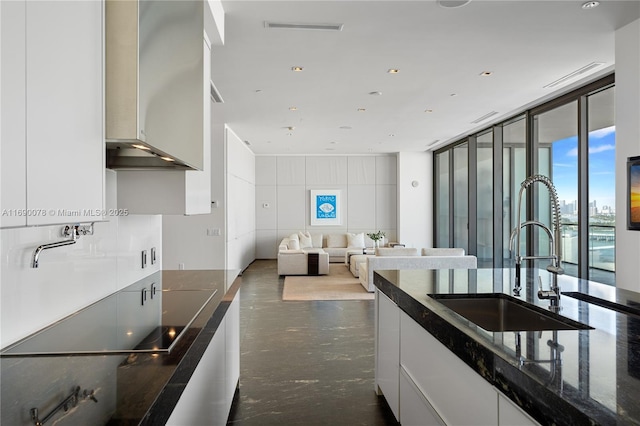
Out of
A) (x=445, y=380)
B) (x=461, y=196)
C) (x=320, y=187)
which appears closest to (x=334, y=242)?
(x=320, y=187)

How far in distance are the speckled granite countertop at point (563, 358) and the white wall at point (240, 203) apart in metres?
6.03

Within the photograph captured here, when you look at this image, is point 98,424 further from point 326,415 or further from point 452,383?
point 326,415

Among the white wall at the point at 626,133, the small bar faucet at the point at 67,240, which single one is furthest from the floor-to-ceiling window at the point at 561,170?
the small bar faucet at the point at 67,240

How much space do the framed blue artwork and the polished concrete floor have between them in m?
5.22

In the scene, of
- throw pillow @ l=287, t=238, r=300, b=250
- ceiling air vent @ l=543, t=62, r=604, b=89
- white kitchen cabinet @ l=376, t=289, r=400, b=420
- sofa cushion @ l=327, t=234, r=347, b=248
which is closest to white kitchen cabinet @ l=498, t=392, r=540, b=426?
white kitchen cabinet @ l=376, t=289, r=400, b=420

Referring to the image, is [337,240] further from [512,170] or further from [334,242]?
[512,170]

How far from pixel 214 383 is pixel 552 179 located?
540 centimetres

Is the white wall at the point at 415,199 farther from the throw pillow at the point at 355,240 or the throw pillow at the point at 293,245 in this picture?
the throw pillow at the point at 293,245

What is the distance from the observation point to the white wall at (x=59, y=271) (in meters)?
1.43

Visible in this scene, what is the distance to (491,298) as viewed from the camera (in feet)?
7.20

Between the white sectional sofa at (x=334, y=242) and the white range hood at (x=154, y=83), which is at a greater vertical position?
the white range hood at (x=154, y=83)

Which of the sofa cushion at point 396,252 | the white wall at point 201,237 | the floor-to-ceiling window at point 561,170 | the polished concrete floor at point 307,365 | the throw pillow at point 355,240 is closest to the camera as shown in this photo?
the polished concrete floor at point 307,365

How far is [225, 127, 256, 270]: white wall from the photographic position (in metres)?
7.77

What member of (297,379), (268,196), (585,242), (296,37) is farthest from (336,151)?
(297,379)
